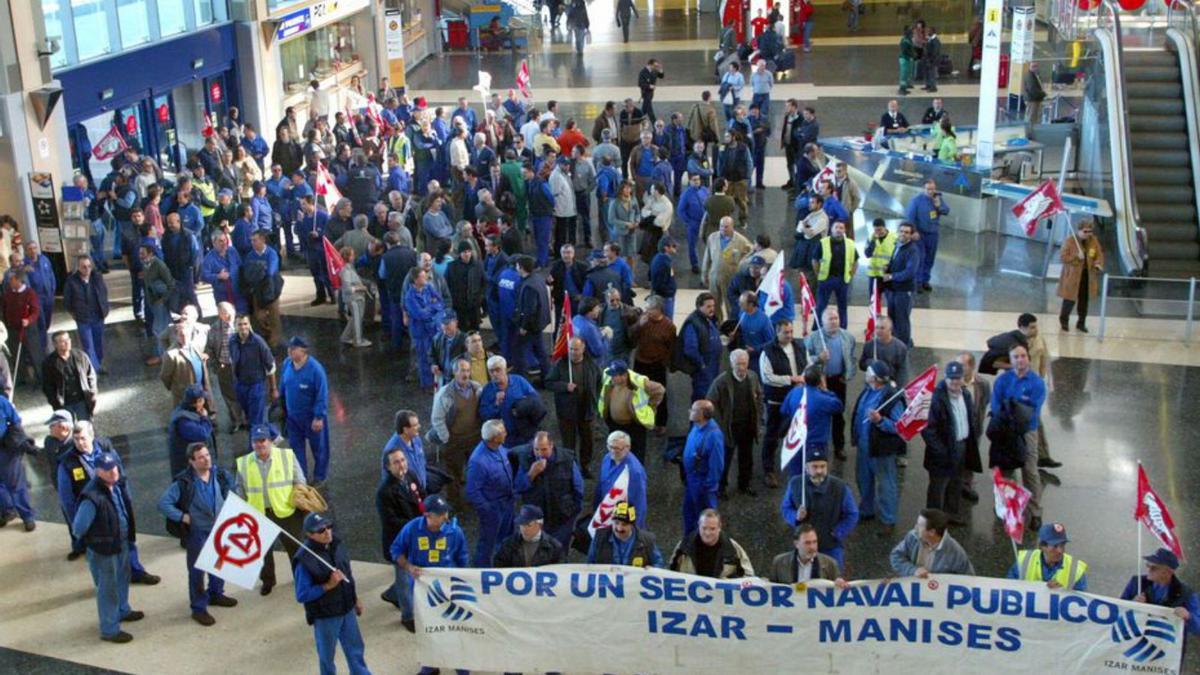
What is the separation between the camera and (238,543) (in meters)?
9.88

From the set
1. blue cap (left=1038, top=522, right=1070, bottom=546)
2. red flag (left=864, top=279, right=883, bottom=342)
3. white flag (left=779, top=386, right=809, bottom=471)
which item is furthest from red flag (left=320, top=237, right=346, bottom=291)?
blue cap (left=1038, top=522, right=1070, bottom=546)

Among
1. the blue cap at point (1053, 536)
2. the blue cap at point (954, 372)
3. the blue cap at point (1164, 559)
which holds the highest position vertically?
the blue cap at point (954, 372)

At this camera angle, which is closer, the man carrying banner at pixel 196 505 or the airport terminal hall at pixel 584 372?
the airport terminal hall at pixel 584 372

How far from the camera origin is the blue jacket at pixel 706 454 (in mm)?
11438

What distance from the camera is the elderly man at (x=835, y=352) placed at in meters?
13.6

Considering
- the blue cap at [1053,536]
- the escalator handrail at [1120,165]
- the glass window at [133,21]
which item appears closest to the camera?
the blue cap at [1053,536]

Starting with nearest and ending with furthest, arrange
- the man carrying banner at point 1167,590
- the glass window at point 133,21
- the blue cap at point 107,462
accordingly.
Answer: the man carrying banner at point 1167,590, the blue cap at point 107,462, the glass window at point 133,21

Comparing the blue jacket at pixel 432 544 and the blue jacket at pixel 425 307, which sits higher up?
the blue jacket at pixel 425 307

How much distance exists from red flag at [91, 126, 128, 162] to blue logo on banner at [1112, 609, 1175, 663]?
57.3ft

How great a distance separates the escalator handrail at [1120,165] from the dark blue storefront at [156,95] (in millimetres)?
15086

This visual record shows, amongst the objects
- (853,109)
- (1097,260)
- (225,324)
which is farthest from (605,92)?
(225,324)

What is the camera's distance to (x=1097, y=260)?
56.5 feet

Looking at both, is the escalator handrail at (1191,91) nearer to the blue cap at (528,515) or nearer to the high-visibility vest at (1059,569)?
the high-visibility vest at (1059,569)

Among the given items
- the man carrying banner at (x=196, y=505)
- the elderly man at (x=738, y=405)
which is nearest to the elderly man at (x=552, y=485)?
the elderly man at (x=738, y=405)
